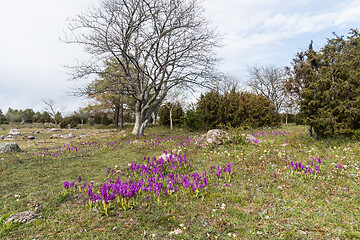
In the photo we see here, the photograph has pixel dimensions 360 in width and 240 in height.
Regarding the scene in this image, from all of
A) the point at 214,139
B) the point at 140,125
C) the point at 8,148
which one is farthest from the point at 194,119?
the point at 8,148

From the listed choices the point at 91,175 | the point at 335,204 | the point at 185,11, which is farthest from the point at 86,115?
the point at 335,204

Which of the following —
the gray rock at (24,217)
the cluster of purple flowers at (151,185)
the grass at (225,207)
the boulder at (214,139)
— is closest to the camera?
the grass at (225,207)

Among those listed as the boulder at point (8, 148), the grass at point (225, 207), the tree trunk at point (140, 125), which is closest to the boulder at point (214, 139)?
the grass at point (225, 207)

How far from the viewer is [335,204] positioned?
391 cm

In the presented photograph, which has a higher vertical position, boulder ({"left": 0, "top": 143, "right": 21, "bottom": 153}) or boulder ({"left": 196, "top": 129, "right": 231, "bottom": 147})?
boulder ({"left": 196, "top": 129, "right": 231, "bottom": 147})

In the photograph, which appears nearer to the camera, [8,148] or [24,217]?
[24,217]

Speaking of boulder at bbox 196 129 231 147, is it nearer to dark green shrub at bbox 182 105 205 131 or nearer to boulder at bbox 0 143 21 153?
dark green shrub at bbox 182 105 205 131

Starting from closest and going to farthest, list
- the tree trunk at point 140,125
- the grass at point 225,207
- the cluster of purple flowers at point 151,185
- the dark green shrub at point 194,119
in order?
the grass at point 225,207 → the cluster of purple flowers at point 151,185 → the tree trunk at point 140,125 → the dark green shrub at point 194,119

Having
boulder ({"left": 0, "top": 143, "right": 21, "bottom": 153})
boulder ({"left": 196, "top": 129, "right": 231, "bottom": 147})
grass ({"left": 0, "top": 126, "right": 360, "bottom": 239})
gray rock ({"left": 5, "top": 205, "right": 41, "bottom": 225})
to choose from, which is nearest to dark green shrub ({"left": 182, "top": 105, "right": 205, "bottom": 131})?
boulder ({"left": 196, "top": 129, "right": 231, "bottom": 147})

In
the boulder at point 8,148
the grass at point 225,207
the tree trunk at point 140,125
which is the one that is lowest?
the grass at point 225,207

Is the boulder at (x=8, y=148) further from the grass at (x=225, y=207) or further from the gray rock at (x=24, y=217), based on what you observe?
the gray rock at (x=24, y=217)

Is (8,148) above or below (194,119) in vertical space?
below

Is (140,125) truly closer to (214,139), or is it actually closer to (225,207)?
(214,139)

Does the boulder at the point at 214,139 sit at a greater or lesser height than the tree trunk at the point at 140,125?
lesser
